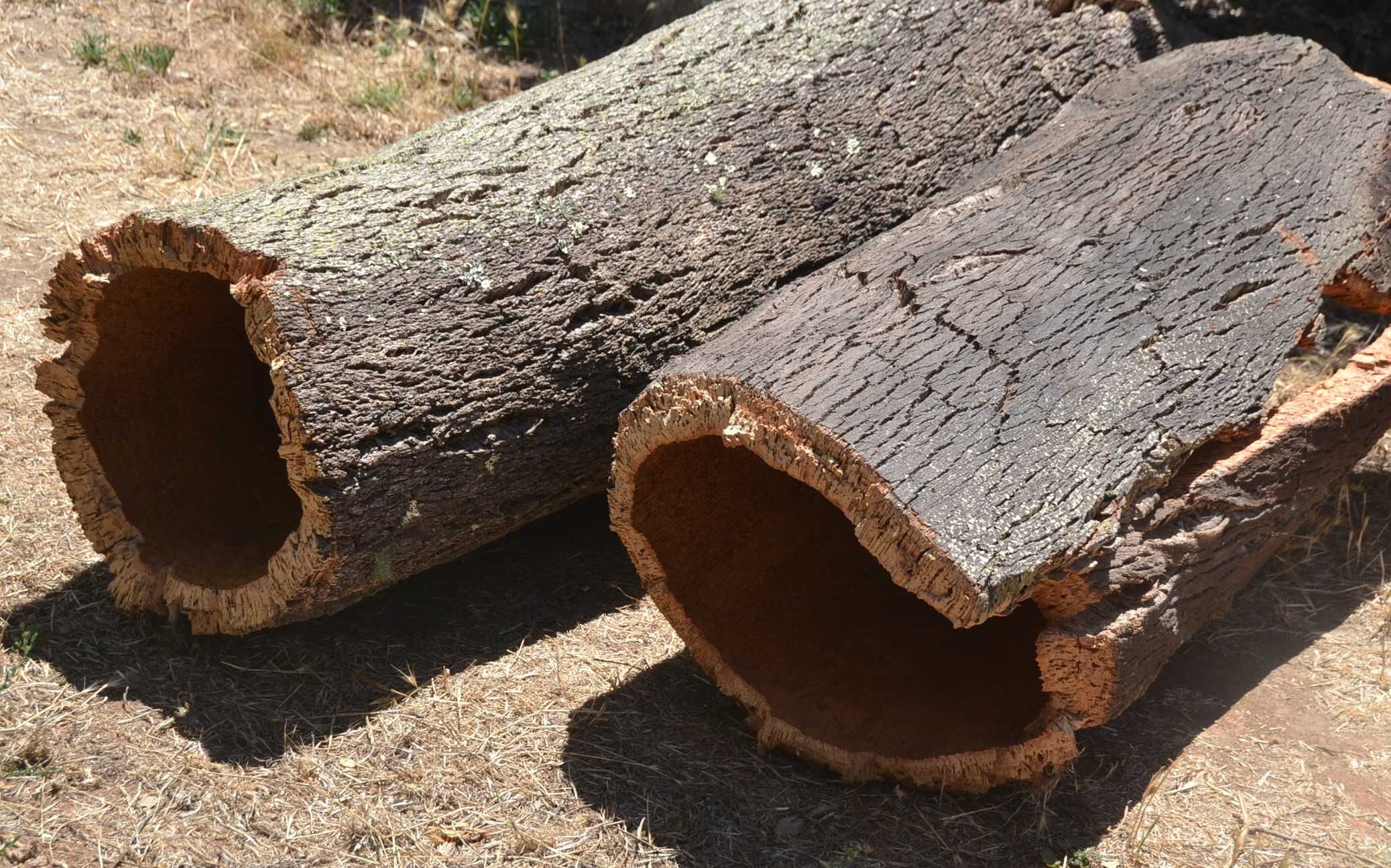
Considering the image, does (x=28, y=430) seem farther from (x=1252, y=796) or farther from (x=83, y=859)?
(x=1252, y=796)

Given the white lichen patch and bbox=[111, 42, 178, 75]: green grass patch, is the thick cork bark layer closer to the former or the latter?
the white lichen patch

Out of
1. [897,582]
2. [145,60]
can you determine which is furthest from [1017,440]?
[145,60]

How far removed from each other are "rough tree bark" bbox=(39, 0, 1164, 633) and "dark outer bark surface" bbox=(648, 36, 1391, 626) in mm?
412

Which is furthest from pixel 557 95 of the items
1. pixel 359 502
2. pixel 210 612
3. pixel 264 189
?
pixel 210 612

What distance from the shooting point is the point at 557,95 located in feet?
12.7

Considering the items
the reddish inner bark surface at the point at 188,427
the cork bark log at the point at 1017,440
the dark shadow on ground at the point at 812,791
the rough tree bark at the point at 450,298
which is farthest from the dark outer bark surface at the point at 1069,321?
the reddish inner bark surface at the point at 188,427

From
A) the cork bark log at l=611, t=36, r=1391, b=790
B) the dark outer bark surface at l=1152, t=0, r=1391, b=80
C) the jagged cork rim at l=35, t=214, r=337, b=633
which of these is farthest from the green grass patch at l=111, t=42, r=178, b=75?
the dark outer bark surface at l=1152, t=0, r=1391, b=80

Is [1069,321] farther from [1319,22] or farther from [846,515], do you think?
[1319,22]

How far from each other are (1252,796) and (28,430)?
3719 millimetres

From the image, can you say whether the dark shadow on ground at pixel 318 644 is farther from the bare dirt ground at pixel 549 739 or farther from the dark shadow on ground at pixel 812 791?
the dark shadow on ground at pixel 812 791

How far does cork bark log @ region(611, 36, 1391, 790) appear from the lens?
2635mm

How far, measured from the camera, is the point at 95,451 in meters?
3.35

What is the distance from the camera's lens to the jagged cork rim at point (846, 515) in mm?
2512

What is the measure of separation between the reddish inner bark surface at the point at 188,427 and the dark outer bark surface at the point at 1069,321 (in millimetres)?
1455
